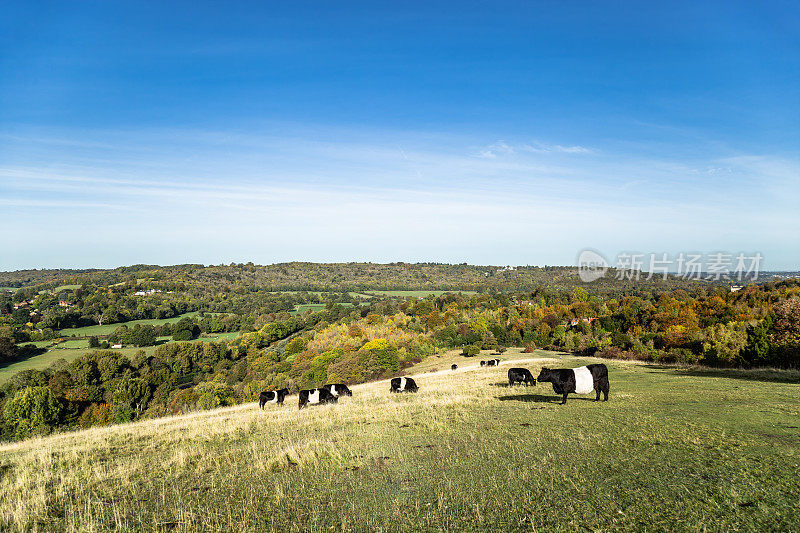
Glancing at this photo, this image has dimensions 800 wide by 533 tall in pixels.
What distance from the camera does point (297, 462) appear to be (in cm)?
982

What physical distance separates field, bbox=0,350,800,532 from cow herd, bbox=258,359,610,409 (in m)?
0.90

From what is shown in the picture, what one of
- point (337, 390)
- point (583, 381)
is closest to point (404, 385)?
point (337, 390)

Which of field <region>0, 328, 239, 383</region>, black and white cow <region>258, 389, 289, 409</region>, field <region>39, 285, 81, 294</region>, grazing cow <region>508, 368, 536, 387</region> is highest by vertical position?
grazing cow <region>508, 368, 536, 387</region>

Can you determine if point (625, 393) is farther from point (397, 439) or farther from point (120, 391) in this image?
point (120, 391)

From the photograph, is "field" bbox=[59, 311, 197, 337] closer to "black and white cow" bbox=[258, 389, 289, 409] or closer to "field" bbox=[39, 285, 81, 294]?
"field" bbox=[39, 285, 81, 294]

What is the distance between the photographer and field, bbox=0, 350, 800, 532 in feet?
20.6

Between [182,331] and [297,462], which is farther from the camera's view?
[182,331]

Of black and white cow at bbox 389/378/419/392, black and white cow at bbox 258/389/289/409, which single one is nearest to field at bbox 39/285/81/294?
black and white cow at bbox 258/389/289/409

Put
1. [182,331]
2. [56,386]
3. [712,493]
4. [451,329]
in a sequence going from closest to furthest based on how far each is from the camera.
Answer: [712,493]
[56,386]
[451,329]
[182,331]

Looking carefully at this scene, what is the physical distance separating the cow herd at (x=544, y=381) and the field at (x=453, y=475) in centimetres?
90

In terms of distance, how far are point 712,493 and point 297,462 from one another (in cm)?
871

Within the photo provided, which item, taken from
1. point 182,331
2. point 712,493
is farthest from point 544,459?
point 182,331

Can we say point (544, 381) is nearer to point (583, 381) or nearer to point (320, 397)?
point (583, 381)

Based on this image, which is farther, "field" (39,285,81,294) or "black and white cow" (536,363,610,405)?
"field" (39,285,81,294)
